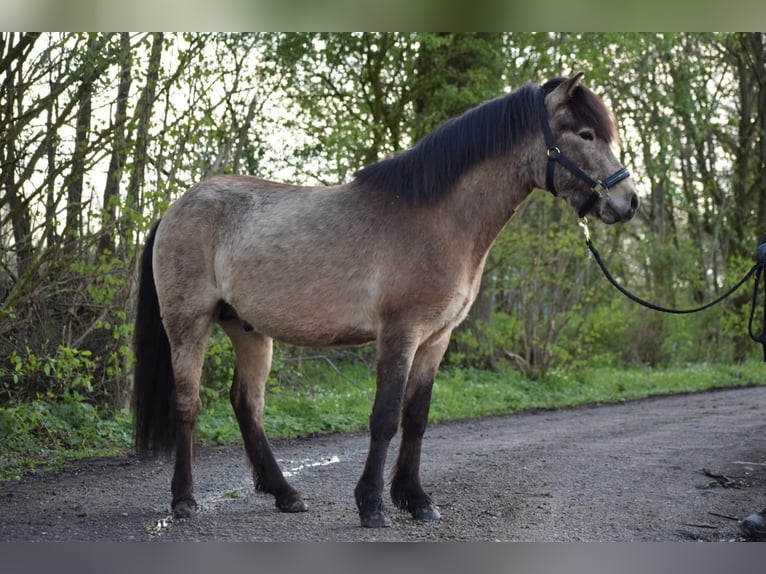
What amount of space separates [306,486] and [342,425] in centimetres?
223

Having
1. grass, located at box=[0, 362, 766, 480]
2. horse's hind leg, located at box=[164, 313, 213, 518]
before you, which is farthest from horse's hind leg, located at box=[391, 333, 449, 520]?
grass, located at box=[0, 362, 766, 480]

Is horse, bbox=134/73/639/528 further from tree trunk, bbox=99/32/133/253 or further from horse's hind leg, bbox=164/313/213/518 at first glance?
tree trunk, bbox=99/32/133/253

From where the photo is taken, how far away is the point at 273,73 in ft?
24.8

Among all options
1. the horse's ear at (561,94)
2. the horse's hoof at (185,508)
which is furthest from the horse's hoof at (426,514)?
the horse's ear at (561,94)

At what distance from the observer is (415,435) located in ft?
13.9

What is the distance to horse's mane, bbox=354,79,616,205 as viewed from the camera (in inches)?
161

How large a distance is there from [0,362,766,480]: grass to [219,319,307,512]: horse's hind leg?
1.55 metres

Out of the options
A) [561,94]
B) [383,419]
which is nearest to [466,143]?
[561,94]

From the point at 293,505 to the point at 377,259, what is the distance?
1.31 metres

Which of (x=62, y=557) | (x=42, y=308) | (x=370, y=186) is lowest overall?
(x=62, y=557)

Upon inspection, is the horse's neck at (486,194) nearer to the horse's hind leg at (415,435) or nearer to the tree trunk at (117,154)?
the horse's hind leg at (415,435)

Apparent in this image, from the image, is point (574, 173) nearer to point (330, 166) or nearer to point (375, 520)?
point (375, 520)
